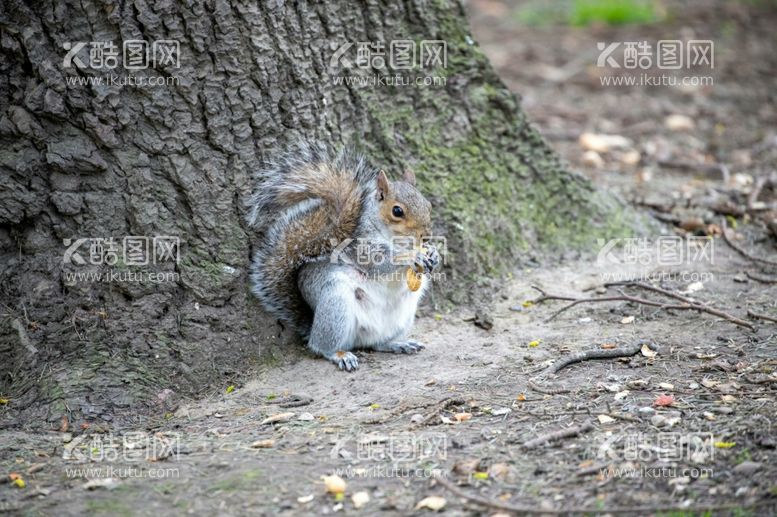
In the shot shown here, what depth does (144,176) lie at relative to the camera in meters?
3.01

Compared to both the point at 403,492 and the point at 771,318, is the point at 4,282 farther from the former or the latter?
the point at 771,318

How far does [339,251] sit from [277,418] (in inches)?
29.6

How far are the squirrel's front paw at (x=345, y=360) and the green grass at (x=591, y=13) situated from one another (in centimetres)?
528

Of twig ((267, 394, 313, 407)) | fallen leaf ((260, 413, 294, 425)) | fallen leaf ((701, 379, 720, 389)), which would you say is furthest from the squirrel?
fallen leaf ((701, 379, 720, 389))

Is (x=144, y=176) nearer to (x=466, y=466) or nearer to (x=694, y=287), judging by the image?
(x=466, y=466)

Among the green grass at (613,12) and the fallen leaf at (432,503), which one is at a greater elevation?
the green grass at (613,12)

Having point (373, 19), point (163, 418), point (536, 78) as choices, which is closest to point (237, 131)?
point (373, 19)

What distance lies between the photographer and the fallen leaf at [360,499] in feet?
7.49

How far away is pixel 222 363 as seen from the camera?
3.17 metres

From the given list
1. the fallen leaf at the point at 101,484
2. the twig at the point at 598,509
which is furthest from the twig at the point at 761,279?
the fallen leaf at the point at 101,484

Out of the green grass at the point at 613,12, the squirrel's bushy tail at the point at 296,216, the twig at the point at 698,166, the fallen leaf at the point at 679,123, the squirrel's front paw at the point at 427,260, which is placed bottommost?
the squirrel's front paw at the point at 427,260

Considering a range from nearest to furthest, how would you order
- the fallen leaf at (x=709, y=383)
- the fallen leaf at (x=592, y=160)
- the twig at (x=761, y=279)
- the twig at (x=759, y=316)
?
1. the fallen leaf at (x=709, y=383)
2. the twig at (x=759, y=316)
3. the twig at (x=761, y=279)
4. the fallen leaf at (x=592, y=160)

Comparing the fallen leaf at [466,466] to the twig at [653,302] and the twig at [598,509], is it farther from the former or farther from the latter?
the twig at [653,302]
